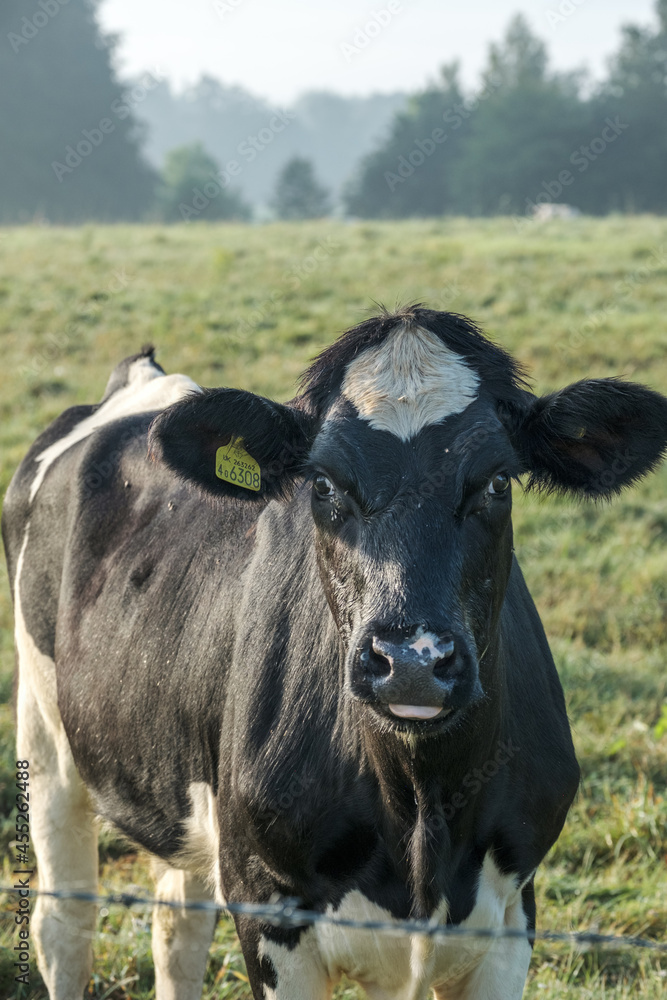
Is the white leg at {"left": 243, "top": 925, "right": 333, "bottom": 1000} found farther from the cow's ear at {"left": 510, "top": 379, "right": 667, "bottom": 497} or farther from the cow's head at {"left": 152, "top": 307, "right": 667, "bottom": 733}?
the cow's ear at {"left": 510, "top": 379, "right": 667, "bottom": 497}

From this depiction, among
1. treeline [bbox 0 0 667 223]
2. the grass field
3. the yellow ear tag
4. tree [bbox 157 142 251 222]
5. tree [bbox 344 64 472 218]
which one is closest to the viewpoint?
the yellow ear tag

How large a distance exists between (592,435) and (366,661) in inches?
43.9

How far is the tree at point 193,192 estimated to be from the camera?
166 ft

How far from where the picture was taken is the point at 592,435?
300 cm

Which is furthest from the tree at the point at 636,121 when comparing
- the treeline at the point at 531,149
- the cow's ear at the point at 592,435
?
the cow's ear at the point at 592,435

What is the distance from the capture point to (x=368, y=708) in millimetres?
2502

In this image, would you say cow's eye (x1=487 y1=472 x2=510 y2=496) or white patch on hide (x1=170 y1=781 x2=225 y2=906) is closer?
cow's eye (x1=487 y1=472 x2=510 y2=496)

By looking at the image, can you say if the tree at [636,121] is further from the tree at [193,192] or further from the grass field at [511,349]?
the grass field at [511,349]

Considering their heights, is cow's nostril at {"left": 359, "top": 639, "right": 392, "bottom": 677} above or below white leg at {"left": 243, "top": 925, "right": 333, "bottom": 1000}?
above

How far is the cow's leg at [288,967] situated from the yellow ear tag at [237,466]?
1.31 metres

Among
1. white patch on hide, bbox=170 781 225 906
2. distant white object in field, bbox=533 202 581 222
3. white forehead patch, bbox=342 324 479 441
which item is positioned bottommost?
white patch on hide, bbox=170 781 225 906

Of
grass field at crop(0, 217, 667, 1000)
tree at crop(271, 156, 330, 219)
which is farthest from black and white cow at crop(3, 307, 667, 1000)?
tree at crop(271, 156, 330, 219)

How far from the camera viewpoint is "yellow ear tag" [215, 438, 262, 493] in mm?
3109

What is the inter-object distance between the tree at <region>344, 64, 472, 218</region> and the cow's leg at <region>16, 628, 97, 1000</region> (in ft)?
139
